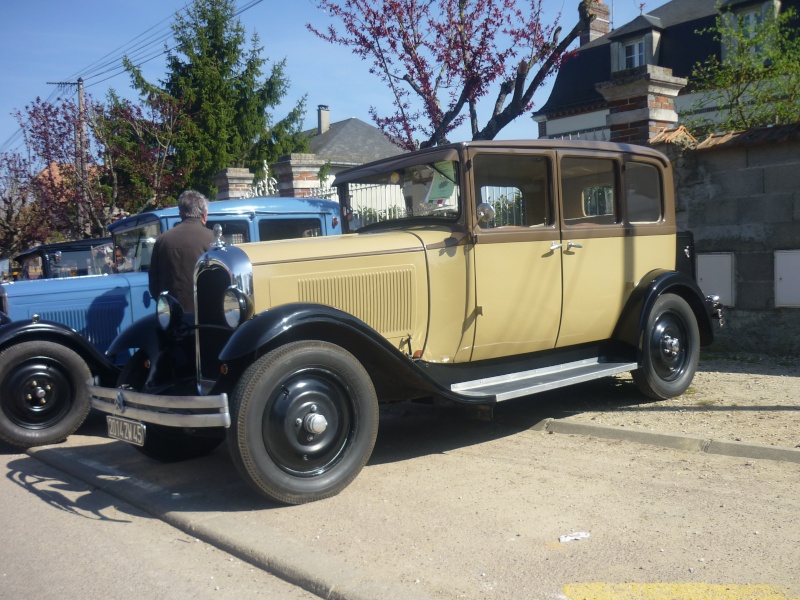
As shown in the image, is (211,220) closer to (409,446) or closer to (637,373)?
(409,446)

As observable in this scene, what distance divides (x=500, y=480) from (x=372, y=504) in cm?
80

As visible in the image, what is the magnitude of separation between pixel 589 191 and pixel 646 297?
924mm

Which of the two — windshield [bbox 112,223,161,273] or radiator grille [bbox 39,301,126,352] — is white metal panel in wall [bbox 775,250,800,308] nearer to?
windshield [bbox 112,223,161,273]

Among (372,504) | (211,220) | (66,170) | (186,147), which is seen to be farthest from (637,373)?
(186,147)

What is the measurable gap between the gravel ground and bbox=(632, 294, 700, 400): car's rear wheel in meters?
0.14

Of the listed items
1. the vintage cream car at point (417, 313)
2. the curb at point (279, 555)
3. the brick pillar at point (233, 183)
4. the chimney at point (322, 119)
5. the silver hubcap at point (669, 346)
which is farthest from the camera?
the chimney at point (322, 119)

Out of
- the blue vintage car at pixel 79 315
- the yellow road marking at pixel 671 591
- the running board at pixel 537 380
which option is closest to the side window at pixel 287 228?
the blue vintage car at pixel 79 315

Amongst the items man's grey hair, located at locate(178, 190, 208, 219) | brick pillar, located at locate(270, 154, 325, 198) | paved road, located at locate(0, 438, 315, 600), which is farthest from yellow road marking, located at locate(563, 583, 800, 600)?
brick pillar, located at locate(270, 154, 325, 198)

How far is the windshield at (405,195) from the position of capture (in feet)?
17.1

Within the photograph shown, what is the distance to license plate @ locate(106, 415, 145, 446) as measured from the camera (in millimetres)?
4277

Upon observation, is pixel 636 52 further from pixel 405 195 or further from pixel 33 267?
pixel 405 195

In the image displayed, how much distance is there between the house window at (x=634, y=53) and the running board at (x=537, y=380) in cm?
2314

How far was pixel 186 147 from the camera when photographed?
21.2 metres

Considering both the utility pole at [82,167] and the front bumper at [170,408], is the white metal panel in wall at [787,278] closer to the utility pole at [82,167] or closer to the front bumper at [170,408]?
the front bumper at [170,408]
